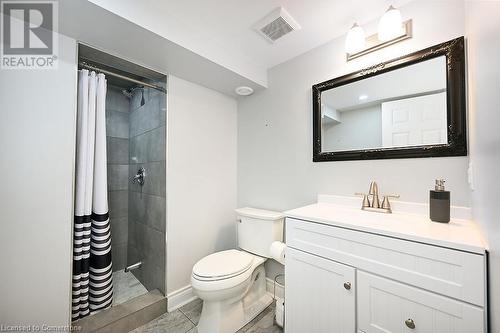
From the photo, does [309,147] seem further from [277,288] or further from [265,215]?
[277,288]

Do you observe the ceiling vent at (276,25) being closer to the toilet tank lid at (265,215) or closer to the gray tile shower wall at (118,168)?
the toilet tank lid at (265,215)

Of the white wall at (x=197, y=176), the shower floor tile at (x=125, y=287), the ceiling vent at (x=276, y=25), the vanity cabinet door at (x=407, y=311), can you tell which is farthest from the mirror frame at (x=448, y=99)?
the shower floor tile at (x=125, y=287)

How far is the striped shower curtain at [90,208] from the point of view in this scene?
1331mm

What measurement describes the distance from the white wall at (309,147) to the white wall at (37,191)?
4.53 ft

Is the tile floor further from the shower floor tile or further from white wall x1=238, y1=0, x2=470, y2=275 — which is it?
white wall x1=238, y1=0, x2=470, y2=275

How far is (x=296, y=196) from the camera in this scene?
5.47 ft

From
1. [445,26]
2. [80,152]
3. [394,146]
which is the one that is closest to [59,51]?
[80,152]

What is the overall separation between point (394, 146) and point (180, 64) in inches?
62.7

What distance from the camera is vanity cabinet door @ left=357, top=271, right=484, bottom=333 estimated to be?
→ 693mm

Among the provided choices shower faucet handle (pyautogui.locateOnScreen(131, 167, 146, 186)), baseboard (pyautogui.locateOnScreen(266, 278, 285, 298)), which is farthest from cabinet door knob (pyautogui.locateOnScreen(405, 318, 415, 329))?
shower faucet handle (pyautogui.locateOnScreen(131, 167, 146, 186))

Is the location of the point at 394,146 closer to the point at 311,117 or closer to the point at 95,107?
the point at 311,117

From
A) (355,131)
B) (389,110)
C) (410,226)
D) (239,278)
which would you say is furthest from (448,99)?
(239,278)

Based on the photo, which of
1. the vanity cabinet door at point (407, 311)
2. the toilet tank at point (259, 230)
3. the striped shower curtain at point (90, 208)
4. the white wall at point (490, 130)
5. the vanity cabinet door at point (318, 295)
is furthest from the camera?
the toilet tank at point (259, 230)

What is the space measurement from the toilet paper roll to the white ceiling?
56.5 inches
